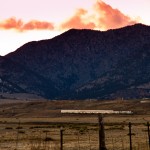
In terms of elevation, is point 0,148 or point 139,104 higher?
point 139,104

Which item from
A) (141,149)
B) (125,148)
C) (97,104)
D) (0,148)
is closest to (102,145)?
(141,149)

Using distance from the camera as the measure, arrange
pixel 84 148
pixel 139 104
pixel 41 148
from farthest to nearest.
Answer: pixel 139 104
pixel 84 148
pixel 41 148

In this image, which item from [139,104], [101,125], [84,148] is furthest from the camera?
[139,104]

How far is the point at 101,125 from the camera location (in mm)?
28625

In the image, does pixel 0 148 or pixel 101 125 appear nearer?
pixel 101 125

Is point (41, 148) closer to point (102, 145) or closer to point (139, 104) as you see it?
point (102, 145)

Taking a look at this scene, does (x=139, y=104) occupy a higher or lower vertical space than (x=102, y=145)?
higher

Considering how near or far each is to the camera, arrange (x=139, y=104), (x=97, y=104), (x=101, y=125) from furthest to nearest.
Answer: (x=97, y=104) < (x=139, y=104) < (x=101, y=125)

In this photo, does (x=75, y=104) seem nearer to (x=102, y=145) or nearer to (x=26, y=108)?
(x=26, y=108)

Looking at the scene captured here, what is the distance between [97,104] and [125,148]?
149033 mm

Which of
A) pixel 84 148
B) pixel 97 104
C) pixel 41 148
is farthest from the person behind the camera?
pixel 97 104

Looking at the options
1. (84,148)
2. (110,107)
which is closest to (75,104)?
(110,107)

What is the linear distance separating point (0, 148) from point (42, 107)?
6008 inches

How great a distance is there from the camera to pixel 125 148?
36.7m
